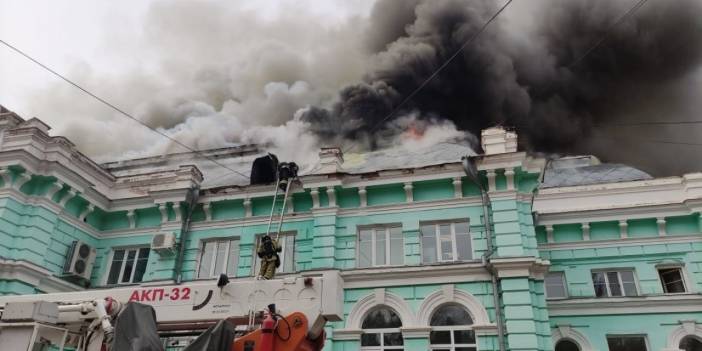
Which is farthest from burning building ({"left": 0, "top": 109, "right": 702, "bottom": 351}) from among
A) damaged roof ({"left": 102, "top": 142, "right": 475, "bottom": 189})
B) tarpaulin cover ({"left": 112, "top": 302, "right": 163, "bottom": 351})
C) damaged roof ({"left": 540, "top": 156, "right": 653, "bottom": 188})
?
tarpaulin cover ({"left": 112, "top": 302, "right": 163, "bottom": 351})

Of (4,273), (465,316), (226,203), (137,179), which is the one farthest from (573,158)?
(4,273)

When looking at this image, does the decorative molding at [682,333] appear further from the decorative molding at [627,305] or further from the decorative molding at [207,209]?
the decorative molding at [207,209]

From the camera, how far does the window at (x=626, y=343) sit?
16859 millimetres

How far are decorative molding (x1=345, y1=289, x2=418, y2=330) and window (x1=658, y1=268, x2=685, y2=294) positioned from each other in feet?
33.0

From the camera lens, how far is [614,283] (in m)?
18.3

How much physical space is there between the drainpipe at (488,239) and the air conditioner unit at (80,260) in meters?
13.3

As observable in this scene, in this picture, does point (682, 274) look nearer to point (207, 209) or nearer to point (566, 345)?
point (566, 345)

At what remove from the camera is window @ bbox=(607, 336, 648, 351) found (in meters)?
16.9

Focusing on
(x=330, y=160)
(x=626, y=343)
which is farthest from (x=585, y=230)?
(x=330, y=160)

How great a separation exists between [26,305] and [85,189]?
1101 cm

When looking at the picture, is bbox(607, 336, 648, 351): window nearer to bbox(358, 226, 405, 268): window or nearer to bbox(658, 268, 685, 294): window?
bbox(658, 268, 685, 294): window

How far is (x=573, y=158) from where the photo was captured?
98.0 ft

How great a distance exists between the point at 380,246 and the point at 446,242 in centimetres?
206

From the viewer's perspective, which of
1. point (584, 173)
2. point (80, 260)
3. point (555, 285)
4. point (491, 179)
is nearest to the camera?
point (491, 179)
